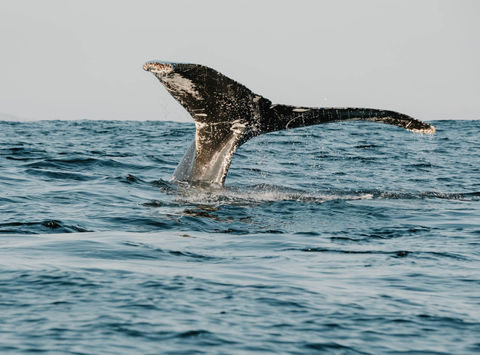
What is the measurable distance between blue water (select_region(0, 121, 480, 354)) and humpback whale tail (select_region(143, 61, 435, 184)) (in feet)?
1.42

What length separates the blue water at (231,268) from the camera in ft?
15.4

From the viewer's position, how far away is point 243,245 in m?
7.63

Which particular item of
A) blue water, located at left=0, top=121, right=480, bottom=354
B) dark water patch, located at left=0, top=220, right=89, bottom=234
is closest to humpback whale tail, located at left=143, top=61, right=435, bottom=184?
blue water, located at left=0, top=121, right=480, bottom=354

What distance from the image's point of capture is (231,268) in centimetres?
652

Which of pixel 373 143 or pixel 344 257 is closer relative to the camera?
pixel 344 257

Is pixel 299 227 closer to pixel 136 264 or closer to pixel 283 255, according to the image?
pixel 283 255

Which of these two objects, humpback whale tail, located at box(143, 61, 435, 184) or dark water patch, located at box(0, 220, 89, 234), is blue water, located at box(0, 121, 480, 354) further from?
humpback whale tail, located at box(143, 61, 435, 184)

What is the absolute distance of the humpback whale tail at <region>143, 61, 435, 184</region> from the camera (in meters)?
8.78

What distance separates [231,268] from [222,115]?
3.53 m

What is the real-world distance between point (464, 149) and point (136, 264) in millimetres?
20300

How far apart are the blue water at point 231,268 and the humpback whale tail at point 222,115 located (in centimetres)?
43

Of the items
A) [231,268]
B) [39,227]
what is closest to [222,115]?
[39,227]

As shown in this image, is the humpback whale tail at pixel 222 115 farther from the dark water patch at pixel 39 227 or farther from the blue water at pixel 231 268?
the dark water patch at pixel 39 227

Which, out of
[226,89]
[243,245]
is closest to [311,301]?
[243,245]
